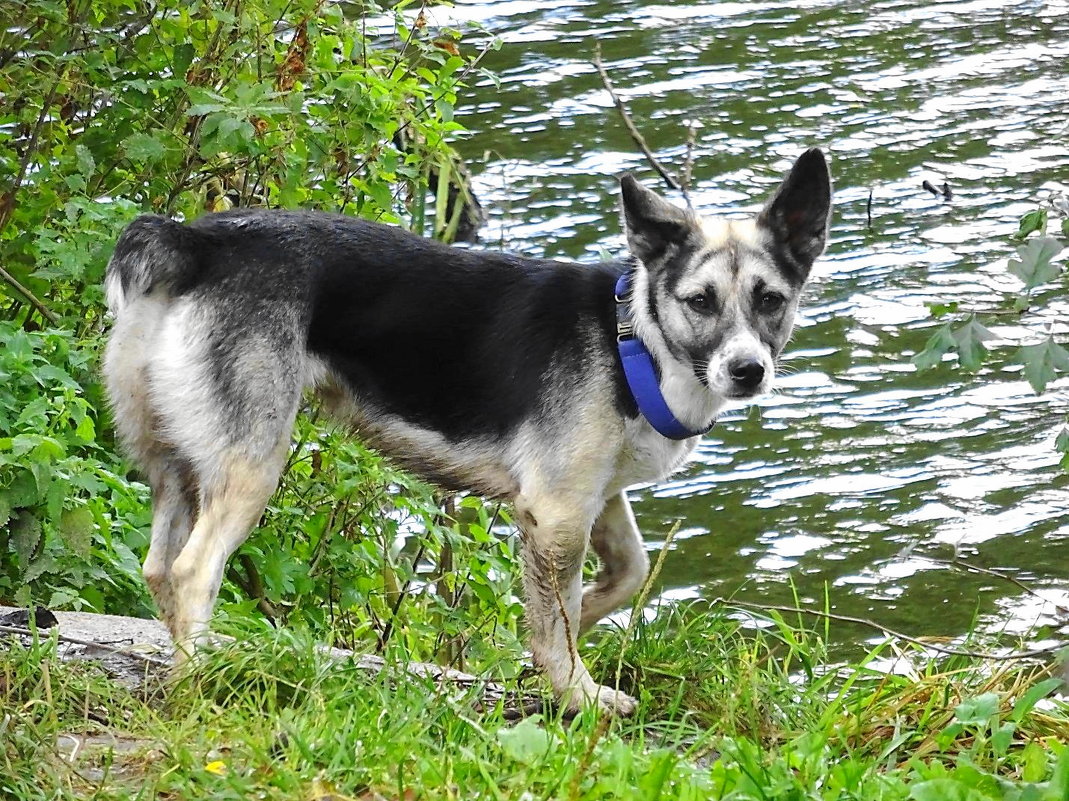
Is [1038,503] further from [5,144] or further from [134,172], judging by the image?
[5,144]

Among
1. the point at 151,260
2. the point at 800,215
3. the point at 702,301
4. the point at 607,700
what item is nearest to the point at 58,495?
the point at 151,260

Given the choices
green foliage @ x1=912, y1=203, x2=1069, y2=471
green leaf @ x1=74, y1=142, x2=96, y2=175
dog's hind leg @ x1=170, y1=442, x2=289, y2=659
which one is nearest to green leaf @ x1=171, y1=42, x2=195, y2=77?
green leaf @ x1=74, y1=142, x2=96, y2=175

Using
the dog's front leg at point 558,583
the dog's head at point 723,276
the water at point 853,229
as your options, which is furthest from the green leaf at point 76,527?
the water at point 853,229

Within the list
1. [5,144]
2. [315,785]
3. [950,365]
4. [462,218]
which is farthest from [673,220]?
[462,218]

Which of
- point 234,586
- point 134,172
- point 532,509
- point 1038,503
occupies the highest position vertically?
point 134,172

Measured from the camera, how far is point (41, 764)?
4.00m

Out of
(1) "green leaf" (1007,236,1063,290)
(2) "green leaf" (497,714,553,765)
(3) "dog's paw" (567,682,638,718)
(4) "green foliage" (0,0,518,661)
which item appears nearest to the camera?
(1) "green leaf" (1007,236,1063,290)

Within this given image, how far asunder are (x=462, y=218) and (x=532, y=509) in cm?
722

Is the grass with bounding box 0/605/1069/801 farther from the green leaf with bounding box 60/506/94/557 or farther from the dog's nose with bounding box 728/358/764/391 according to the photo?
the dog's nose with bounding box 728/358/764/391

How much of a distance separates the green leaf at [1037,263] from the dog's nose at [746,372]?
138cm

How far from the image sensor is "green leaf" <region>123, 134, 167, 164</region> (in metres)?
6.56

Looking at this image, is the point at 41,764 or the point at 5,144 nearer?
the point at 41,764

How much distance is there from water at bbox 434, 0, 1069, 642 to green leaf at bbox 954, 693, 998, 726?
836 millimetres

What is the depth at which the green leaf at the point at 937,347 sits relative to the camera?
3.73m
